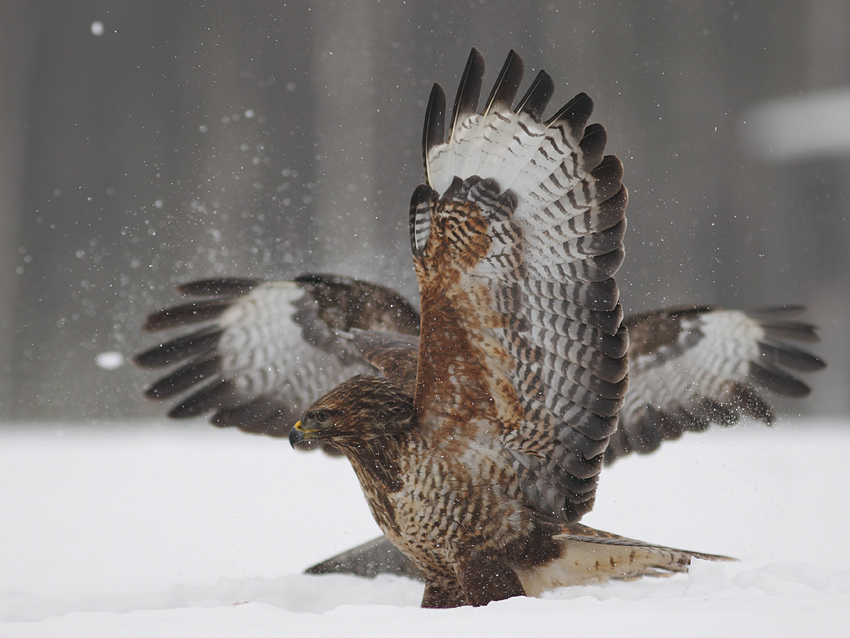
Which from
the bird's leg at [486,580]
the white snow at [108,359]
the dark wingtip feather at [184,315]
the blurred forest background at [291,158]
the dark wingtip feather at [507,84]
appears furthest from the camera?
the blurred forest background at [291,158]

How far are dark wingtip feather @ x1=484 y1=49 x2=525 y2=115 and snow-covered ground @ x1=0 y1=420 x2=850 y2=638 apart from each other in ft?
3.90

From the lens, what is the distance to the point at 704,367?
2943 millimetres

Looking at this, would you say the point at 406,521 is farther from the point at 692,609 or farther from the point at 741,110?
the point at 741,110

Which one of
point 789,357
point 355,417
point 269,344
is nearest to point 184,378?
point 269,344

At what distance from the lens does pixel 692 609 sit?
162cm

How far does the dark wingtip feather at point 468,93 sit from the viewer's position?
1793mm

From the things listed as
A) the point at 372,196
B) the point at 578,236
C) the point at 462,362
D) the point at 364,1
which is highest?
the point at 364,1

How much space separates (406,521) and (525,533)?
0.34 metres

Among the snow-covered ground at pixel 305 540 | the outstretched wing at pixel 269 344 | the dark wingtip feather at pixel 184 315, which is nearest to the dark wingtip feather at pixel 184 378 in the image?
the outstretched wing at pixel 269 344

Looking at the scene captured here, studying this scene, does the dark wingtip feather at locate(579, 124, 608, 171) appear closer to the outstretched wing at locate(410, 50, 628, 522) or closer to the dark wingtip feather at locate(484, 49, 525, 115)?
the outstretched wing at locate(410, 50, 628, 522)

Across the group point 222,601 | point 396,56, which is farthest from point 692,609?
point 396,56

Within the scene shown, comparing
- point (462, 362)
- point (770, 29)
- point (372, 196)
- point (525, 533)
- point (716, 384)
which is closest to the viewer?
point (462, 362)

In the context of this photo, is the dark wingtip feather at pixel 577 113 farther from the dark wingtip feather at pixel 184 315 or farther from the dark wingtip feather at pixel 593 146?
the dark wingtip feather at pixel 184 315

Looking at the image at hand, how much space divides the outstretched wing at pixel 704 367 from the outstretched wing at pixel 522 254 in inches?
38.2
